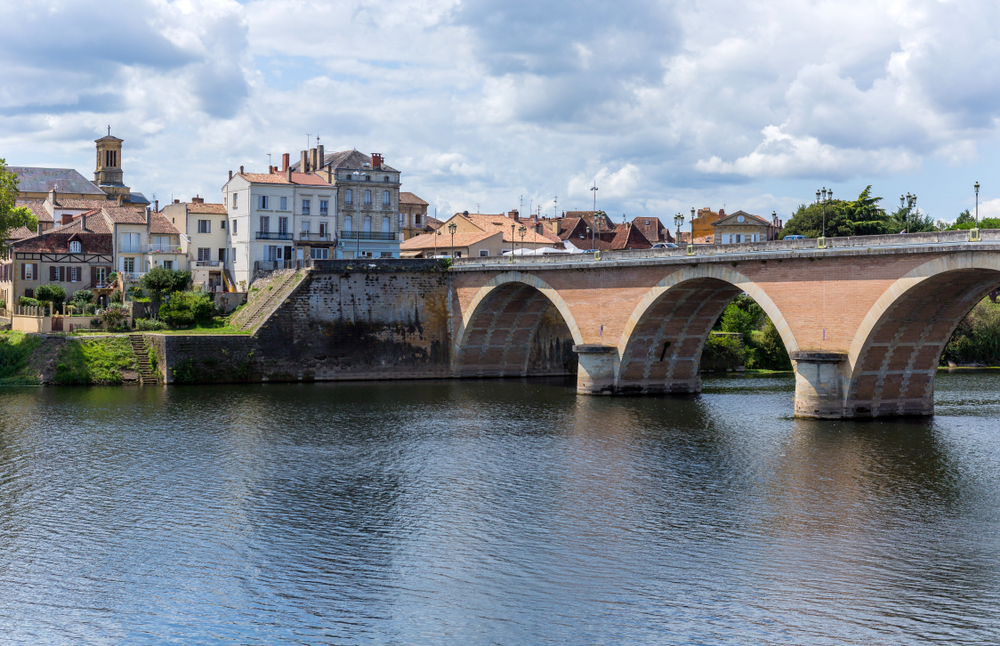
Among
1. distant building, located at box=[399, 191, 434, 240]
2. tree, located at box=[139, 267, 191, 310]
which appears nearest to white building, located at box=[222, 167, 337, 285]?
tree, located at box=[139, 267, 191, 310]

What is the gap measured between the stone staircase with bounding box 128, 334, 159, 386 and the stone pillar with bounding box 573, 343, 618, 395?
2521 cm

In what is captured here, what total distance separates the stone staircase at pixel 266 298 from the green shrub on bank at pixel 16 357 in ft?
40.3

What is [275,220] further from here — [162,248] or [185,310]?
[185,310]

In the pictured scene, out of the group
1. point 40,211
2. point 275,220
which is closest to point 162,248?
point 275,220

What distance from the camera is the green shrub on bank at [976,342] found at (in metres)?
75.2

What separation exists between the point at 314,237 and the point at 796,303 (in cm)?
4270

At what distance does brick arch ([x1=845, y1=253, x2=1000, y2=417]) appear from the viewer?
131ft

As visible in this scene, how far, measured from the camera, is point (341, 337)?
212 feet

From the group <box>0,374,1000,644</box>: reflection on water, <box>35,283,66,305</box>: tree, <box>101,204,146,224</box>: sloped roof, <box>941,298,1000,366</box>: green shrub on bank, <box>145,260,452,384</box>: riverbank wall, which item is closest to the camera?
<box>0,374,1000,644</box>: reflection on water

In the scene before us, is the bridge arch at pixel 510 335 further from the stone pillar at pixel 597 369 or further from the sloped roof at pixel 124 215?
the sloped roof at pixel 124 215

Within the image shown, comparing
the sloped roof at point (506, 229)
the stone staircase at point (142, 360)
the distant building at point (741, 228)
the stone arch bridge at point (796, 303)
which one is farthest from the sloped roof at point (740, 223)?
the stone staircase at point (142, 360)

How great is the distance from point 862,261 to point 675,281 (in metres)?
11.0

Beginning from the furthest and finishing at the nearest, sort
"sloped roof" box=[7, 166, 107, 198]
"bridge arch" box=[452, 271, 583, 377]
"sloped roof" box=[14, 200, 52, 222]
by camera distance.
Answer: "sloped roof" box=[7, 166, 107, 198] < "sloped roof" box=[14, 200, 52, 222] < "bridge arch" box=[452, 271, 583, 377]

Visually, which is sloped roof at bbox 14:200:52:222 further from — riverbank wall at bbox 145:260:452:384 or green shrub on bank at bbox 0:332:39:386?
riverbank wall at bbox 145:260:452:384
